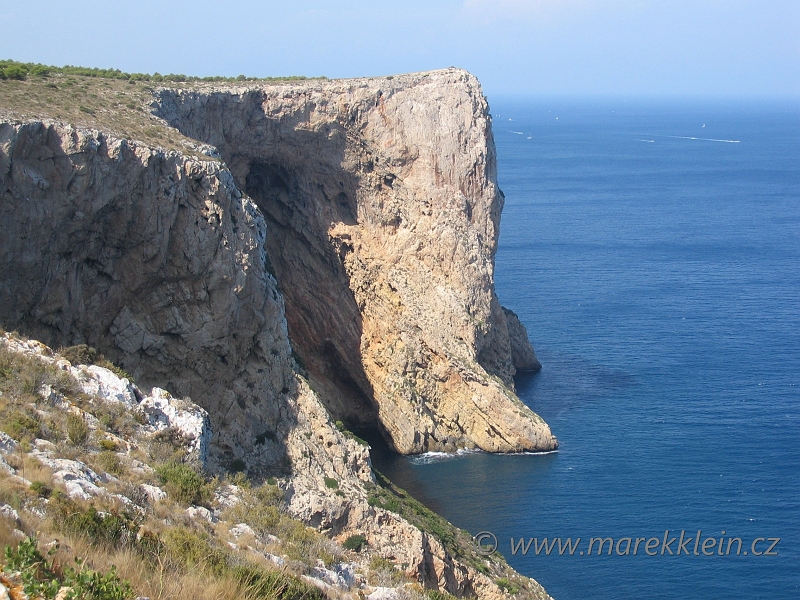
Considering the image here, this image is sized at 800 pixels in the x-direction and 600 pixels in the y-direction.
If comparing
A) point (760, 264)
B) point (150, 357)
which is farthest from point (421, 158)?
point (760, 264)

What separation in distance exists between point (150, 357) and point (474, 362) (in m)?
23.6

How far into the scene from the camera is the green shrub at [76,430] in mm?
19602

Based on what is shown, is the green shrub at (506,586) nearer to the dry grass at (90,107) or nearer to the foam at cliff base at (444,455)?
the foam at cliff base at (444,455)

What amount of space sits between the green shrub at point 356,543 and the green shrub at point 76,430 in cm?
1443

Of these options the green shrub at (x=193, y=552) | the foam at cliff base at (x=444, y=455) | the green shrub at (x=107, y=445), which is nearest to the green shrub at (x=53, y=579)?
the green shrub at (x=193, y=552)

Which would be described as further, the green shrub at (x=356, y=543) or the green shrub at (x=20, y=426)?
the green shrub at (x=356, y=543)

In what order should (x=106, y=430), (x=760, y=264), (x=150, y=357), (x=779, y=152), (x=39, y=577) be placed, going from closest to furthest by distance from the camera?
(x=39, y=577)
(x=106, y=430)
(x=150, y=357)
(x=760, y=264)
(x=779, y=152)

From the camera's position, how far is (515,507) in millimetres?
44312

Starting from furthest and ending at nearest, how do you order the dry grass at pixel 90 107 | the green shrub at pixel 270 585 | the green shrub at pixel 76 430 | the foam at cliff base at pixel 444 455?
the foam at cliff base at pixel 444 455, the dry grass at pixel 90 107, the green shrub at pixel 76 430, the green shrub at pixel 270 585

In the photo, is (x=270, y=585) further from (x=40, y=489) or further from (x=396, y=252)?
(x=396, y=252)

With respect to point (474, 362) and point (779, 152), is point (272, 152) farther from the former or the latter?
point (779, 152)

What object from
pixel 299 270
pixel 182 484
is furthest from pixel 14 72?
pixel 182 484

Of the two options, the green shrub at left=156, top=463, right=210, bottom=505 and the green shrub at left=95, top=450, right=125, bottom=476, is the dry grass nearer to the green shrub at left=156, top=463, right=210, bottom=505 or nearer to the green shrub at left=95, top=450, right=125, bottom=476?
the green shrub at left=95, top=450, right=125, bottom=476

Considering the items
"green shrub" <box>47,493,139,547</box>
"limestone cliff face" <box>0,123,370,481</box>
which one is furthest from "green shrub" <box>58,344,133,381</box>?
"green shrub" <box>47,493,139,547</box>
